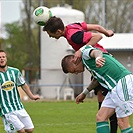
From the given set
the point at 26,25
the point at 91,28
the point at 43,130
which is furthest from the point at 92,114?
the point at 26,25

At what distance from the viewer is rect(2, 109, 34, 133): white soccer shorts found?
35.3 ft

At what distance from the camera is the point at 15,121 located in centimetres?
1077

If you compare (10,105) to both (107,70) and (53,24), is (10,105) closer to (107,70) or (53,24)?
(53,24)

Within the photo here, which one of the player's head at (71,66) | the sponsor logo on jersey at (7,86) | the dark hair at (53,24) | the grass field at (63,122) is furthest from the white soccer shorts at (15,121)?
the grass field at (63,122)

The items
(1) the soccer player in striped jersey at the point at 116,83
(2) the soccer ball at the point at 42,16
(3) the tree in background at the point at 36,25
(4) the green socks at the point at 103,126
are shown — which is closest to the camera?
(1) the soccer player in striped jersey at the point at 116,83

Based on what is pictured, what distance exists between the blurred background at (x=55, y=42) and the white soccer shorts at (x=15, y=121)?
21.3 m

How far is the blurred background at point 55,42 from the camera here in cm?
3419

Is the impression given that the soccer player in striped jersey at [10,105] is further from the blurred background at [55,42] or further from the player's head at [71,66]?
the blurred background at [55,42]

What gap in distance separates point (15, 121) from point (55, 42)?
24587mm

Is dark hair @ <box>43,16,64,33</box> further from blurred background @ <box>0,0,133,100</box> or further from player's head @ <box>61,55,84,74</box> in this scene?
blurred background @ <box>0,0,133,100</box>

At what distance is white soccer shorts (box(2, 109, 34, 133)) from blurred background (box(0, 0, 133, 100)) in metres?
21.3

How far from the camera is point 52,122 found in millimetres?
16047

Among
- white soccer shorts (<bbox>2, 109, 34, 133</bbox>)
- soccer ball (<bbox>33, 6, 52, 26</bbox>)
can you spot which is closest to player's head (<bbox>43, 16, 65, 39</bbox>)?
soccer ball (<bbox>33, 6, 52, 26</bbox>)

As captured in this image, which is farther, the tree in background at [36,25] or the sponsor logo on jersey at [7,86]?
the tree in background at [36,25]
